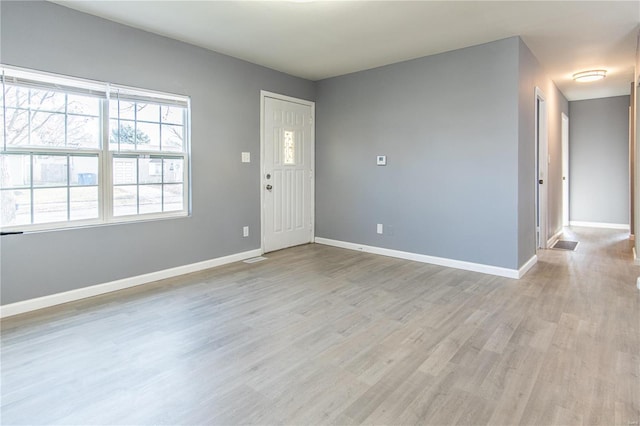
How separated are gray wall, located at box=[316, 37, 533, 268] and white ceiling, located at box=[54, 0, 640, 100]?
288 millimetres

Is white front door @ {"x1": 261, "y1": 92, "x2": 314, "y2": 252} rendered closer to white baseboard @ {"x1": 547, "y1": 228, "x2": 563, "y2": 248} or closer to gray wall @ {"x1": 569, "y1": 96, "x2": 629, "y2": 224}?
white baseboard @ {"x1": 547, "y1": 228, "x2": 563, "y2": 248}

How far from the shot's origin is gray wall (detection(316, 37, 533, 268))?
401cm

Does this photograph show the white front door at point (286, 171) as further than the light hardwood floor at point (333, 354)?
Yes

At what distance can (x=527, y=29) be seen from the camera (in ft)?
11.9

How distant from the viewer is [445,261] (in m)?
4.50

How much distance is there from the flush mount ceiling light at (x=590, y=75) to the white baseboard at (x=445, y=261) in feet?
9.19

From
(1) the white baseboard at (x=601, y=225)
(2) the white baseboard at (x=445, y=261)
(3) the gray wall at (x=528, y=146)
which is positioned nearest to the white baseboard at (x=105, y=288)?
(2) the white baseboard at (x=445, y=261)

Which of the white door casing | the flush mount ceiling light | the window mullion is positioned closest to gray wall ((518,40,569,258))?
the flush mount ceiling light

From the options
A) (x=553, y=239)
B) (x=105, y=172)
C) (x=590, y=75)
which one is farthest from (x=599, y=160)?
(x=105, y=172)

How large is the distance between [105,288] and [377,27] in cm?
362

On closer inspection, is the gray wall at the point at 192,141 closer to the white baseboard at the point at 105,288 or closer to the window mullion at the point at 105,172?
the white baseboard at the point at 105,288

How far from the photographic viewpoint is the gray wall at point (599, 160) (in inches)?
280

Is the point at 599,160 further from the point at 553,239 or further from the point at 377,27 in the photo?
the point at 377,27

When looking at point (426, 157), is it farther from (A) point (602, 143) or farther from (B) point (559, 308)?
(A) point (602, 143)
